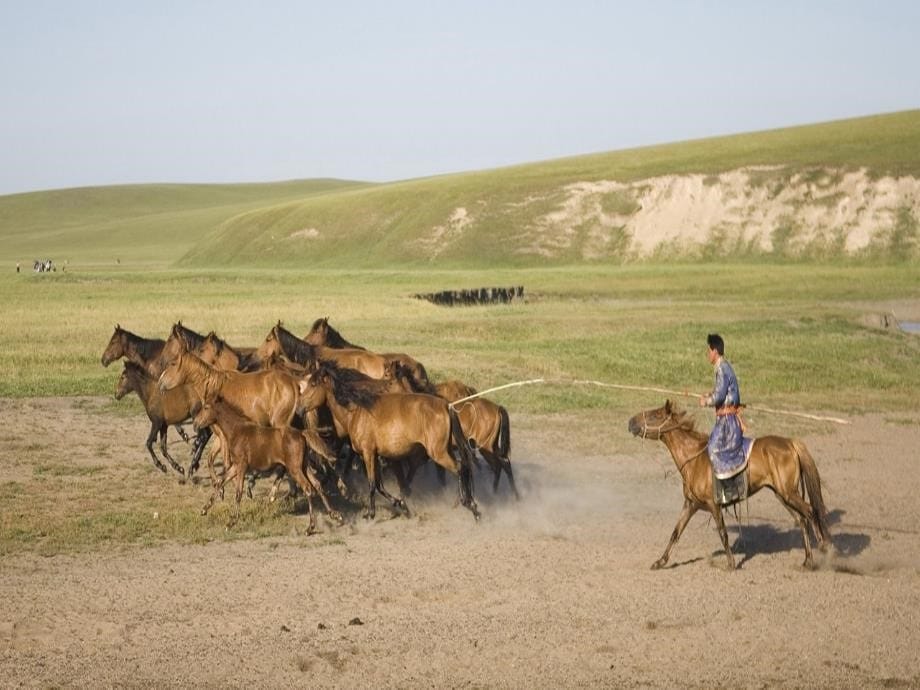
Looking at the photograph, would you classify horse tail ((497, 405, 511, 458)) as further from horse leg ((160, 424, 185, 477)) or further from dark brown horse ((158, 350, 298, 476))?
horse leg ((160, 424, 185, 477))

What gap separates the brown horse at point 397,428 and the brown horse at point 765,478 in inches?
107

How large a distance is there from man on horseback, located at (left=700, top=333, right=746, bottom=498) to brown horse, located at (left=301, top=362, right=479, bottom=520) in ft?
11.4

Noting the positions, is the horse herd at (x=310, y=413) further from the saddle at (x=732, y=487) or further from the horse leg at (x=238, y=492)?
the saddle at (x=732, y=487)

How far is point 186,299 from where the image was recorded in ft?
178

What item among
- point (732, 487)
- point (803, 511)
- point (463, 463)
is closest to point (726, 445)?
point (732, 487)

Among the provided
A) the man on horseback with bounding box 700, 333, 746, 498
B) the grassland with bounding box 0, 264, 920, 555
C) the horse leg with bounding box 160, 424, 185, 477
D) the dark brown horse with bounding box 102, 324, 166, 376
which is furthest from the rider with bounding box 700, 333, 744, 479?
the dark brown horse with bounding box 102, 324, 166, 376

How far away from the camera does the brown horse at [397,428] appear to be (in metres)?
15.3

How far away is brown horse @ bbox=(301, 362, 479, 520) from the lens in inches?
603

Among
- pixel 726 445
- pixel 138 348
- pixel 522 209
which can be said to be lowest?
pixel 522 209

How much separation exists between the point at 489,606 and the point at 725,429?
3.05 metres

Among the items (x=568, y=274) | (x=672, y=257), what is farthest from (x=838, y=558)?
(x=672, y=257)

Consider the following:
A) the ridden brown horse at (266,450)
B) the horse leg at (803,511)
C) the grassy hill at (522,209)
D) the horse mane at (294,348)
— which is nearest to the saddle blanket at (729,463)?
the horse leg at (803,511)

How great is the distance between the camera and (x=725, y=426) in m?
12.9

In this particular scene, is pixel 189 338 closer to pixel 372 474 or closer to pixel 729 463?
pixel 372 474
